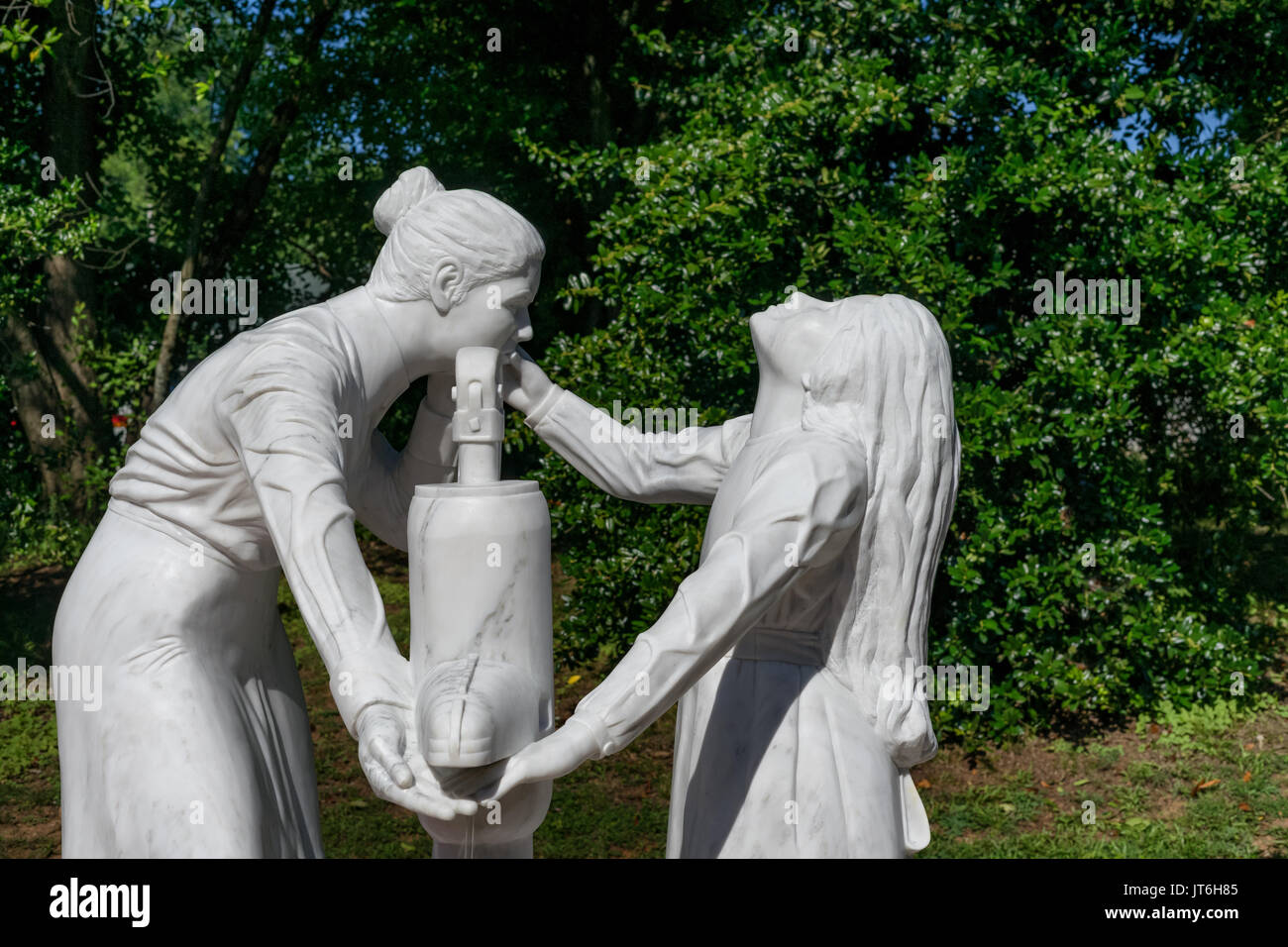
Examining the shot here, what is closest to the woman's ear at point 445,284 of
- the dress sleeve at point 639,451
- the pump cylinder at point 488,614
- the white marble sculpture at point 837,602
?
the dress sleeve at point 639,451

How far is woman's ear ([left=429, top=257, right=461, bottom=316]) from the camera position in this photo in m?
2.58

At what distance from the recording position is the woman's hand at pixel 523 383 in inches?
111

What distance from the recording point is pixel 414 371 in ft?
8.97

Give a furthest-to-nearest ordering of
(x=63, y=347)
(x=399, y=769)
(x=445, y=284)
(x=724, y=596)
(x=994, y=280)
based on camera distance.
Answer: (x=63, y=347) < (x=994, y=280) < (x=445, y=284) < (x=724, y=596) < (x=399, y=769)

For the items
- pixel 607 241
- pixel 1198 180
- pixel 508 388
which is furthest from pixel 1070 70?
pixel 508 388

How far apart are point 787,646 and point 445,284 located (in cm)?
95

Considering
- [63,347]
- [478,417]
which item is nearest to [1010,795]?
[478,417]

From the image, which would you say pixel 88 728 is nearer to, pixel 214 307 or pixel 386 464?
pixel 386 464

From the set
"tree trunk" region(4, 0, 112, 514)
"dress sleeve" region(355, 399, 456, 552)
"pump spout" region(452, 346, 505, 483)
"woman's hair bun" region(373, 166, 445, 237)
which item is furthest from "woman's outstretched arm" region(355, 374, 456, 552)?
"tree trunk" region(4, 0, 112, 514)

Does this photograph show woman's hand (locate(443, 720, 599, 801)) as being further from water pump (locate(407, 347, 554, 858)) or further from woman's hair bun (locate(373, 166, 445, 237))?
woman's hair bun (locate(373, 166, 445, 237))

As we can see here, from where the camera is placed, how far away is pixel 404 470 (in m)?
2.93

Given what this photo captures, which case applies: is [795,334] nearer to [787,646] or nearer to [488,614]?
[787,646]

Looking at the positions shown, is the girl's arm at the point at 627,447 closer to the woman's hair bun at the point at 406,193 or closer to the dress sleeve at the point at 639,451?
the dress sleeve at the point at 639,451
